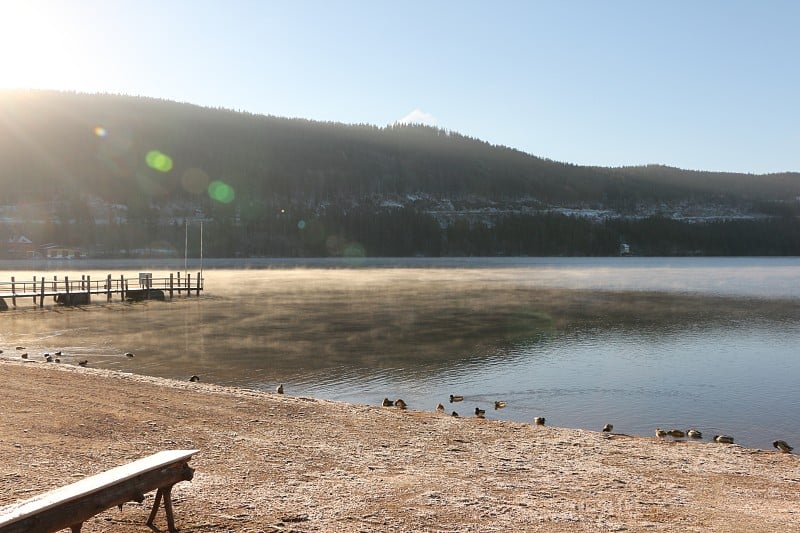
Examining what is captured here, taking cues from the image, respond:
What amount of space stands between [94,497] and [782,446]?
42.5ft

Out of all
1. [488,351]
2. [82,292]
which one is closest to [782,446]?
[488,351]

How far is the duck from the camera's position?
43.6 feet

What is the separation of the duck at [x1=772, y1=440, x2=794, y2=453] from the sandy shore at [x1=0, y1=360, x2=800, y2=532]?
1120mm

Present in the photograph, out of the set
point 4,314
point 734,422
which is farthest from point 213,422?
point 4,314

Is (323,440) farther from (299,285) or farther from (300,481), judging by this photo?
(299,285)

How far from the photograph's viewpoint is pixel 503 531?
714 cm

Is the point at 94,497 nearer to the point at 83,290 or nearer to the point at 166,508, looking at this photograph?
the point at 166,508

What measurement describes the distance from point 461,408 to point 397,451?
20.9 ft

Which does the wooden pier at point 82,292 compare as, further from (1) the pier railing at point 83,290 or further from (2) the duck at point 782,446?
(2) the duck at point 782,446

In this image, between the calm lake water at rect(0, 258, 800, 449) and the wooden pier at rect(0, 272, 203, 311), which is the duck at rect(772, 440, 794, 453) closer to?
the calm lake water at rect(0, 258, 800, 449)

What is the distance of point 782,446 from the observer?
44.2ft

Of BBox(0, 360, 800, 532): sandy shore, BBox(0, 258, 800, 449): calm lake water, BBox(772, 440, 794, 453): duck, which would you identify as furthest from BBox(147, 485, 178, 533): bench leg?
BBox(772, 440, 794, 453): duck

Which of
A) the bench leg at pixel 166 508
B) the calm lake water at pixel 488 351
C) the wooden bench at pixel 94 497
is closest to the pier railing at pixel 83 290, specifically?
the calm lake water at pixel 488 351

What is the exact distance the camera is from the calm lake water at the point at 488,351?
17859mm
